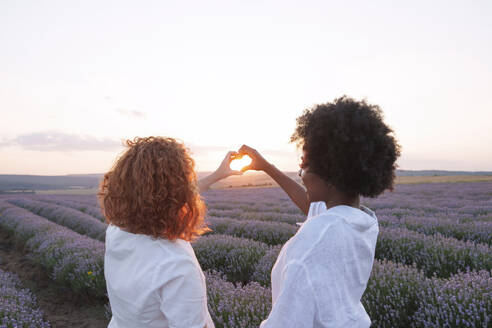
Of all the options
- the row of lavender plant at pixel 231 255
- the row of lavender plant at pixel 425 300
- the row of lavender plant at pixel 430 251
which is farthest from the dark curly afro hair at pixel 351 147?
the row of lavender plant at pixel 231 255

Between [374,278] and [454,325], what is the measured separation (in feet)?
2.33

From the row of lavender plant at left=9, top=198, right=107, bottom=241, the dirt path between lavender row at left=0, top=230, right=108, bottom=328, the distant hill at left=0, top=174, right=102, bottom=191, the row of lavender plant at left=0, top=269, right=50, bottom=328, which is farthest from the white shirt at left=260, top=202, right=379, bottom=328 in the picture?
the distant hill at left=0, top=174, right=102, bottom=191

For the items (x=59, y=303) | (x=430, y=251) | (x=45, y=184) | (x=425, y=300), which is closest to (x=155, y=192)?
(x=425, y=300)

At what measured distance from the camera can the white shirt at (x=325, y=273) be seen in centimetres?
79

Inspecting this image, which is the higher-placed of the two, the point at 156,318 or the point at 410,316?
the point at 156,318

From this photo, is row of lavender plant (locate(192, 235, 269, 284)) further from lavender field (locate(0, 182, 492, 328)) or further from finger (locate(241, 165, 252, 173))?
finger (locate(241, 165, 252, 173))

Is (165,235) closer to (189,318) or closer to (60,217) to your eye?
(189,318)

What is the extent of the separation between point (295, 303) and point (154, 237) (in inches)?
29.4

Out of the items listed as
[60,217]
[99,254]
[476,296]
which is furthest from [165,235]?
[60,217]

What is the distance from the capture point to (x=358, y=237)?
89cm

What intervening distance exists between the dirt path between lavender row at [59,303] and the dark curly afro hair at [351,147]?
4056mm

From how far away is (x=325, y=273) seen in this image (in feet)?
2.70

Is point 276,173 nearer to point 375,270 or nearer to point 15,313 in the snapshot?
point 375,270

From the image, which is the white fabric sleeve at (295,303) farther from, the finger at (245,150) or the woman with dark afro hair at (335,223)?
the finger at (245,150)
